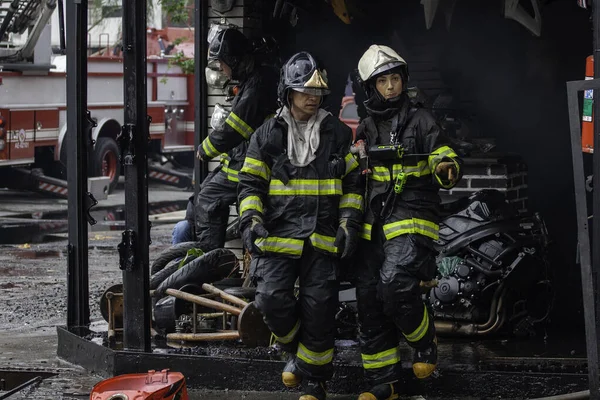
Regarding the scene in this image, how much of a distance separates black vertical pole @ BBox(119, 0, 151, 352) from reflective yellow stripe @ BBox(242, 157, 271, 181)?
41.2 inches

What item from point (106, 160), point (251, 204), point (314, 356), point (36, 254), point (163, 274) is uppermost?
point (106, 160)

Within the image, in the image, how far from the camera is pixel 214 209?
287 inches

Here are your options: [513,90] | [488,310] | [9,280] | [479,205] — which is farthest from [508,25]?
[9,280]

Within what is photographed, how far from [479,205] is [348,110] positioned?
532 inches

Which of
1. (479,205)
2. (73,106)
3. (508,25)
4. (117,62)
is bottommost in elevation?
(479,205)

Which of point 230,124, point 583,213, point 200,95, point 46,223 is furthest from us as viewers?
point 46,223

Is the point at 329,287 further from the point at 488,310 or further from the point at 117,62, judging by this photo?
the point at 117,62

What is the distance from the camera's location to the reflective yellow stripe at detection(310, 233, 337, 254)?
5.43 m

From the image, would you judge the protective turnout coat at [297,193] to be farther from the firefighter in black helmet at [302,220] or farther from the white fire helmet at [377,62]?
the white fire helmet at [377,62]

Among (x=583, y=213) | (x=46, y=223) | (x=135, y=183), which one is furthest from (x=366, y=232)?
(x=46, y=223)

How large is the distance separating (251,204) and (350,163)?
56 centimetres

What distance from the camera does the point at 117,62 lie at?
18672 millimetres

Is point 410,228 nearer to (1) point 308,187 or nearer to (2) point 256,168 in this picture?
(1) point 308,187

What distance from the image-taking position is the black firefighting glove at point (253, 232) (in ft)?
17.5
